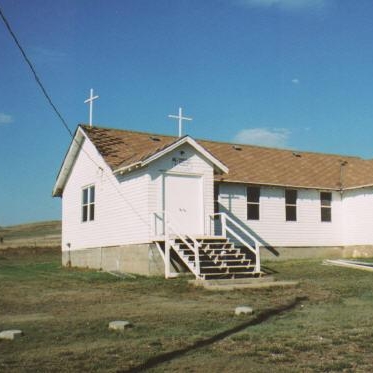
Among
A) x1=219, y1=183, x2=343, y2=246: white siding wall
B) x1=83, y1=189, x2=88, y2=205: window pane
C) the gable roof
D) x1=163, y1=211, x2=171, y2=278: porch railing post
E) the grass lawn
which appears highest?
the gable roof

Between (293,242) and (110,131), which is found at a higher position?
(110,131)

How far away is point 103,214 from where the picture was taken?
76.5ft

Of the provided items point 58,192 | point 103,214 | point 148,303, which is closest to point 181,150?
point 103,214

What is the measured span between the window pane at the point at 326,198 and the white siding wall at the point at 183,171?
817 cm

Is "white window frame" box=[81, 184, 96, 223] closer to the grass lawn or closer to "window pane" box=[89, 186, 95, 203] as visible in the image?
"window pane" box=[89, 186, 95, 203]

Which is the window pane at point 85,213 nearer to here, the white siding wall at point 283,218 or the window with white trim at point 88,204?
the window with white trim at point 88,204

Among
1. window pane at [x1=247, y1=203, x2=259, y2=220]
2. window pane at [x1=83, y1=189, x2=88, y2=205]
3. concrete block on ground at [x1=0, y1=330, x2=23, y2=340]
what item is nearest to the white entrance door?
window pane at [x1=247, y1=203, x2=259, y2=220]

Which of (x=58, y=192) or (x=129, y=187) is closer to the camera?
(x=129, y=187)

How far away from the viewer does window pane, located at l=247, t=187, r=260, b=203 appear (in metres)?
24.8

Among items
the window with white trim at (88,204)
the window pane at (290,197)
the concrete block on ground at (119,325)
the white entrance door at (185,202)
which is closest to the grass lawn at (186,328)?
the concrete block on ground at (119,325)

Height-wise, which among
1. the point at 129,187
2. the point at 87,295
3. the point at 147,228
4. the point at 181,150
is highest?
the point at 181,150

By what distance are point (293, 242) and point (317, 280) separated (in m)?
8.06

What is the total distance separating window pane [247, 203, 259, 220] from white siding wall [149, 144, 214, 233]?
3.89 metres

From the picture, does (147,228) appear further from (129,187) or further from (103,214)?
(103,214)
